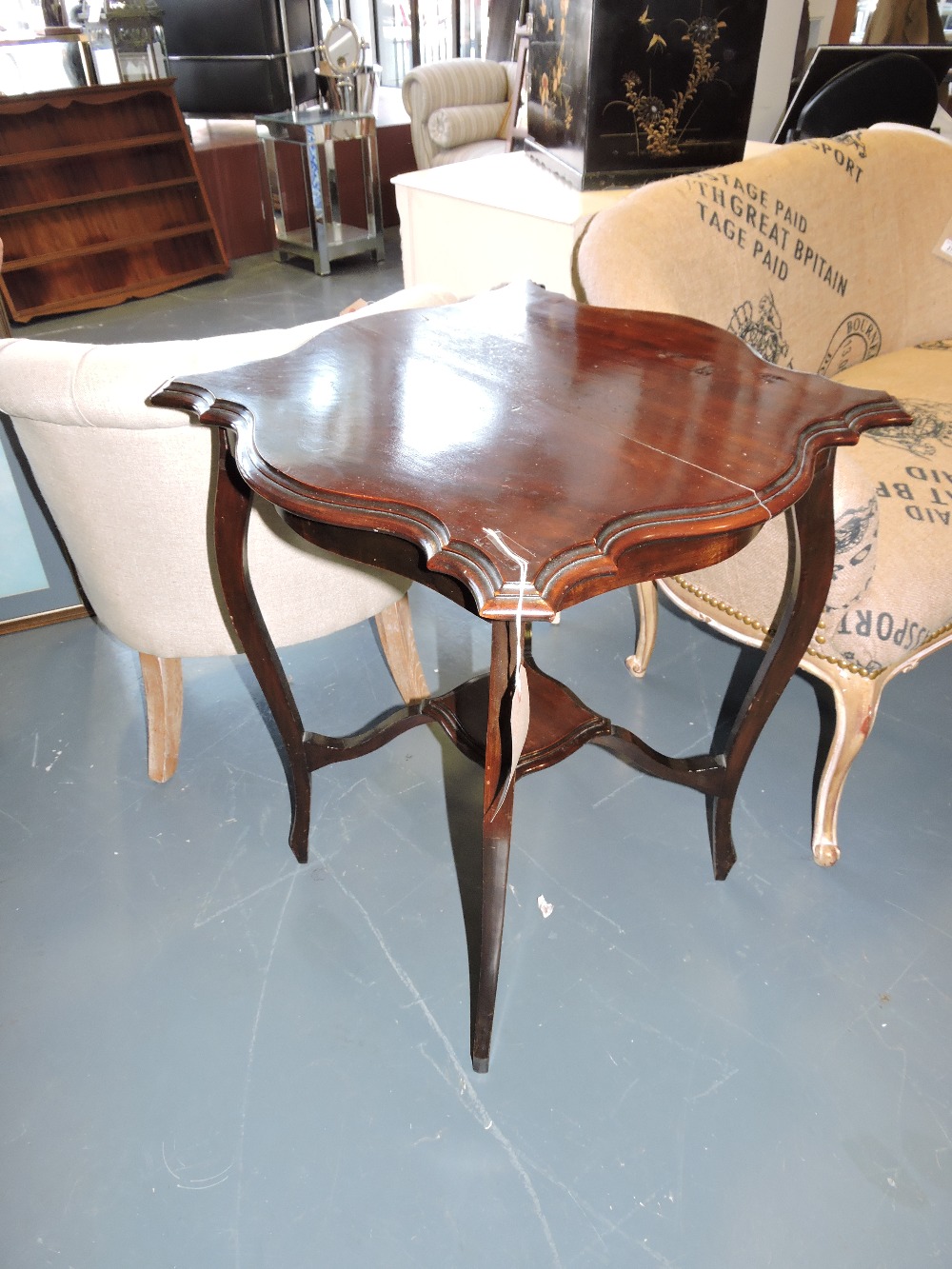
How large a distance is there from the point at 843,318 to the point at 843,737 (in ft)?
3.18

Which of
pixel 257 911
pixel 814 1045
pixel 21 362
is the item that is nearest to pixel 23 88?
pixel 21 362

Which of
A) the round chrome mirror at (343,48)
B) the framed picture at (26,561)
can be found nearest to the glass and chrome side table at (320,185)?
the round chrome mirror at (343,48)

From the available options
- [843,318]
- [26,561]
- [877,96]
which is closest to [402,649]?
[26,561]

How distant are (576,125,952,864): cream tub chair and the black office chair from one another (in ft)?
2.94

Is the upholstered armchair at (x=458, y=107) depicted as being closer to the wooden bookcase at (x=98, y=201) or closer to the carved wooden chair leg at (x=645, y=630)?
the wooden bookcase at (x=98, y=201)

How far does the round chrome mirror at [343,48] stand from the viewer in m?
3.93

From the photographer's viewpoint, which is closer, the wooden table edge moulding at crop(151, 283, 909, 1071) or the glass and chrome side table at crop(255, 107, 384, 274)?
the wooden table edge moulding at crop(151, 283, 909, 1071)

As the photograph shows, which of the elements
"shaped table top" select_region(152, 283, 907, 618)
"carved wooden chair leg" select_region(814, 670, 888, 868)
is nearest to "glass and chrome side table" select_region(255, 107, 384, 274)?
"shaped table top" select_region(152, 283, 907, 618)

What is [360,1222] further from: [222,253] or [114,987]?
[222,253]

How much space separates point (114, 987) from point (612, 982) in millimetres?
736

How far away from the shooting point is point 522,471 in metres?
0.84

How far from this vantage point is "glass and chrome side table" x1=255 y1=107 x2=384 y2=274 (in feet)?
13.1

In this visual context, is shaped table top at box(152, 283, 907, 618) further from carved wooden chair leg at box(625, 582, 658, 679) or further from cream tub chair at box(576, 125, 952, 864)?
carved wooden chair leg at box(625, 582, 658, 679)

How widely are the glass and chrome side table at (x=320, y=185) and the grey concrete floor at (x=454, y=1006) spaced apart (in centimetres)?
323
